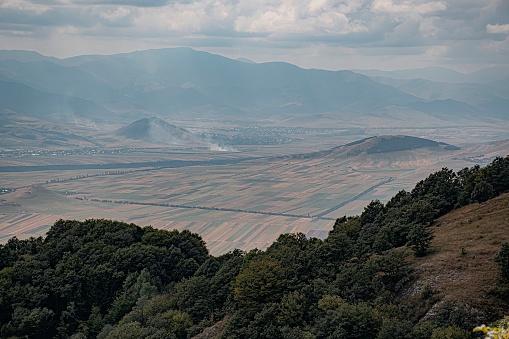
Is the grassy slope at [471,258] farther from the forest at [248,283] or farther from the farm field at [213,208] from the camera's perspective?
the farm field at [213,208]

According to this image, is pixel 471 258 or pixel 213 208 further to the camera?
pixel 213 208

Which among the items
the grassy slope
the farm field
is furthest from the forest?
the farm field

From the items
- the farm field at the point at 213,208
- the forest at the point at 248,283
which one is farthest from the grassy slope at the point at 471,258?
the farm field at the point at 213,208

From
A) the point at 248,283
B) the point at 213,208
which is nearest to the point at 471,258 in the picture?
the point at 248,283

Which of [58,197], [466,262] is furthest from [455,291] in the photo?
[58,197]

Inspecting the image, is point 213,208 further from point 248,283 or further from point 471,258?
point 471,258

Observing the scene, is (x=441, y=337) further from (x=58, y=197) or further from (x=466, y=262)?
(x=58, y=197)
